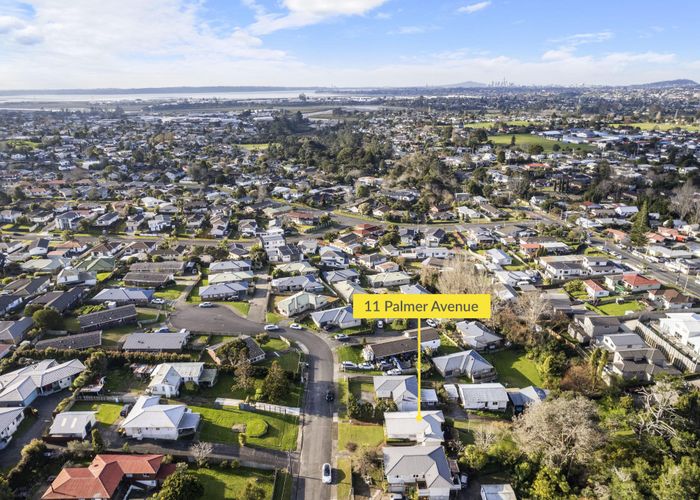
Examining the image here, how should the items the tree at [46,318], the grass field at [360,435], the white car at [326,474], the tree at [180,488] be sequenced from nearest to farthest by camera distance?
the tree at [180,488] < the white car at [326,474] < the grass field at [360,435] < the tree at [46,318]

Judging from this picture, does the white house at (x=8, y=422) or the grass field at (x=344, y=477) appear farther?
the white house at (x=8, y=422)

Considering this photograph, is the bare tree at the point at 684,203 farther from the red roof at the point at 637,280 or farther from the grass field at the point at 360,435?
the grass field at the point at 360,435

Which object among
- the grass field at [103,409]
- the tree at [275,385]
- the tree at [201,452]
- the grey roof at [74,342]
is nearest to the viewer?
the tree at [201,452]

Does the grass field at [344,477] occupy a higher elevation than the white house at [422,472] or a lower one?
lower

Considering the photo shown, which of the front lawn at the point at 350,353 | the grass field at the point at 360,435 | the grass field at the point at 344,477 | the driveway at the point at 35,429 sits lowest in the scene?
the grass field at the point at 344,477

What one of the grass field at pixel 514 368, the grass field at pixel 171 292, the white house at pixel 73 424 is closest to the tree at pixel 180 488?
the white house at pixel 73 424

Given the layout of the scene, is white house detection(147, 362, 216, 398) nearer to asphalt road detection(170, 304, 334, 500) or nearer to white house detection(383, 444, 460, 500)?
asphalt road detection(170, 304, 334, 500)

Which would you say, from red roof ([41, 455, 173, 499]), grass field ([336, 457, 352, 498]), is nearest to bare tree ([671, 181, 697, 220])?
grass field ([336, 457, 352, 498])
